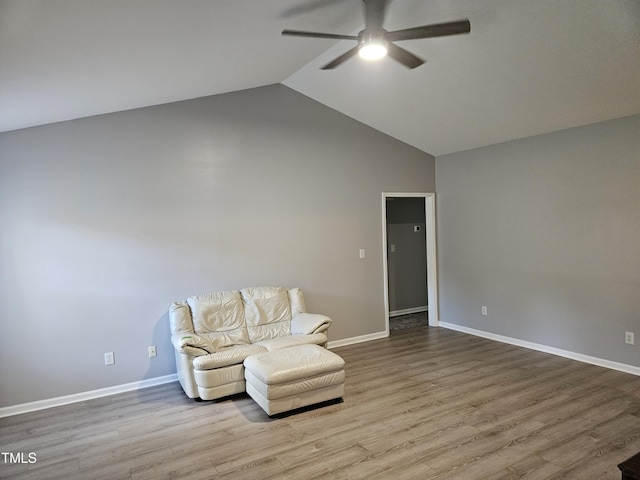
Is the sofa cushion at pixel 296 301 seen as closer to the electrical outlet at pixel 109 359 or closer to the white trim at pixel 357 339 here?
the white trim at pixel 357 339

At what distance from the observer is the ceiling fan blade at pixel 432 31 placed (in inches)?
91.5

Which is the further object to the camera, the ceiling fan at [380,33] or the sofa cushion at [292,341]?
the sofa cushion at [292,341]

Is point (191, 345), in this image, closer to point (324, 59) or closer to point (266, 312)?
point (266, 312)

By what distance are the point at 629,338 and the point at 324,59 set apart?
168 inches

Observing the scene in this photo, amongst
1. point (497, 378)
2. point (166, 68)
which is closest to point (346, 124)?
point (166, 68)

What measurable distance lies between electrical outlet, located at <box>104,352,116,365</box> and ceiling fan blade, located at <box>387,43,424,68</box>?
12.5 ft

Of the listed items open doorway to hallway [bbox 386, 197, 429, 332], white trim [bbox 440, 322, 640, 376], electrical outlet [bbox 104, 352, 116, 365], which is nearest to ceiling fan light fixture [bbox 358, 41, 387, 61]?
electrical outlet [bbox 104, 352, 116, 365]

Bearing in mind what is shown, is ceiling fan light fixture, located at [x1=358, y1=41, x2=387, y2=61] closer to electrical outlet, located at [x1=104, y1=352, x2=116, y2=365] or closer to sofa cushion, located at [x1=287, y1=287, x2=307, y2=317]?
sofa cushion, located at [x1=287, y1=287, x2=307, y2=317]

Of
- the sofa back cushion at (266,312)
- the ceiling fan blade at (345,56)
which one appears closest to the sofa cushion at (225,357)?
the sofa back cushion at (266,312)

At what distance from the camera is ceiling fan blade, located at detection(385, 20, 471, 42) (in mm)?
2324

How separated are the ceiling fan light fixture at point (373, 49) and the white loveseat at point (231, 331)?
2692 mm

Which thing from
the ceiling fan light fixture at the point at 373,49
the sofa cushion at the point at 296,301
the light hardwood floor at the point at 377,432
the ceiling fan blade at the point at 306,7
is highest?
the ceiling fan blade at the point at 306,7

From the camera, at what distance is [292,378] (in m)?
3.24

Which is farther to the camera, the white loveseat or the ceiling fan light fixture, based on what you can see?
the white loveseat
